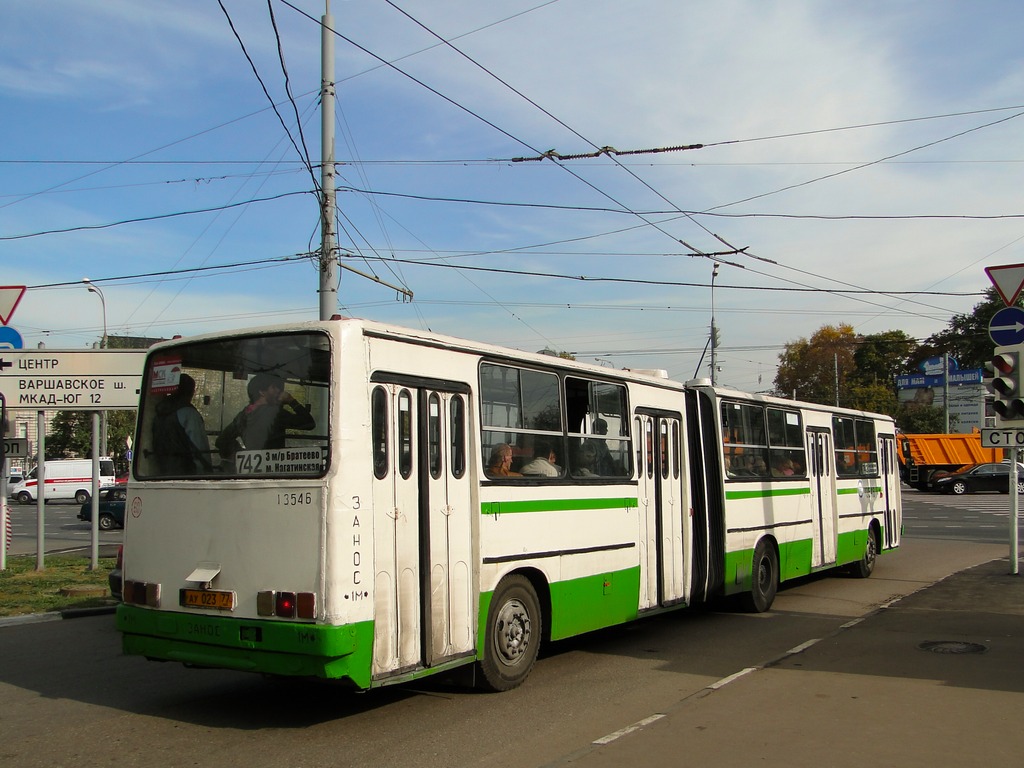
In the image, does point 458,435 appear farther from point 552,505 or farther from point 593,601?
point 593,601

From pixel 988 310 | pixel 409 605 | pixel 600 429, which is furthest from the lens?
pixel 988 310

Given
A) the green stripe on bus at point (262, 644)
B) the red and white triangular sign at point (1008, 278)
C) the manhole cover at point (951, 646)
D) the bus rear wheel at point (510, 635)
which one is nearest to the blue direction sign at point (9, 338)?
the green stripe on bus at point (262, 644)

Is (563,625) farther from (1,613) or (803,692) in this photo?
(1,613)

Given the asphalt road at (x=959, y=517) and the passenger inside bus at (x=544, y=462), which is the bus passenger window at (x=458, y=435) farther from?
the asphalt road at (x=959, y=517)

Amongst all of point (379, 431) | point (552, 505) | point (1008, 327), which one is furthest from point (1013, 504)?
point (379, 431)

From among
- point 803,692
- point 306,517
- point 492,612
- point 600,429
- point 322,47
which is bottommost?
point 803,692

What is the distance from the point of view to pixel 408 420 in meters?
6.99

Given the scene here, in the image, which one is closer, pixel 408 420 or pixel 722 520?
pixel 408 420

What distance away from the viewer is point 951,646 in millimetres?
9695

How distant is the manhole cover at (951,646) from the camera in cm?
947

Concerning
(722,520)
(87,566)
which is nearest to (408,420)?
(722,520)

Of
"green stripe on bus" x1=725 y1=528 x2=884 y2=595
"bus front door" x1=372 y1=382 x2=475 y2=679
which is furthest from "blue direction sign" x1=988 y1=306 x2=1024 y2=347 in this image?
"bus front door" x1=372 y1=382 x2=475 y2=679

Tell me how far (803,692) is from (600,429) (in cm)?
307

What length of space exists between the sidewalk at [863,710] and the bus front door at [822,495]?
3564mm
